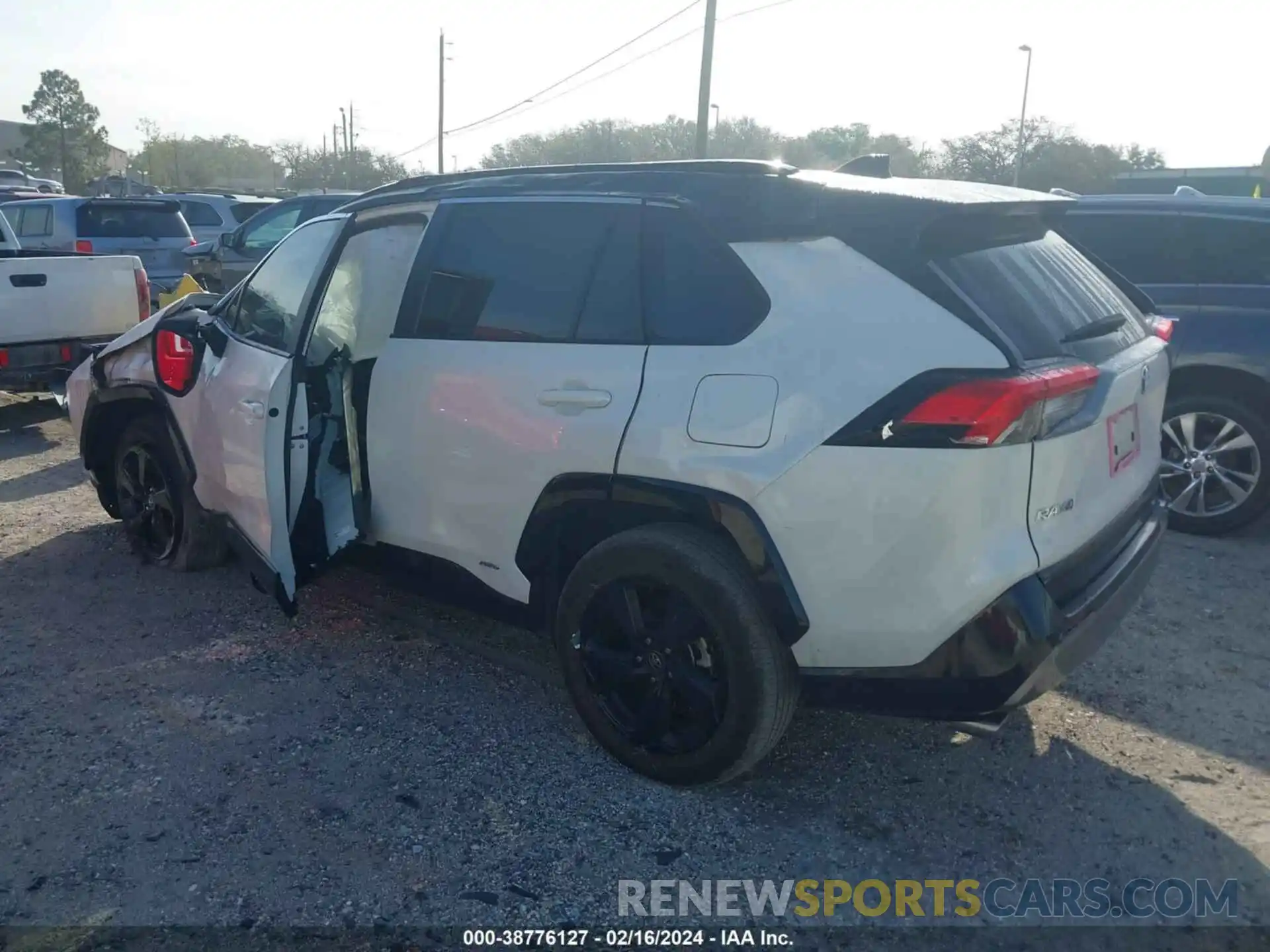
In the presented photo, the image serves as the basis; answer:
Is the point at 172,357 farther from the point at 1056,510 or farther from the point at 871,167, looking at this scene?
the point at 1056,510

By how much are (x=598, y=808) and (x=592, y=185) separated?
2.03 m

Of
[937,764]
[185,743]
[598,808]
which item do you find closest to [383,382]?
[185,743]

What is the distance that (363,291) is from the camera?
4305mm

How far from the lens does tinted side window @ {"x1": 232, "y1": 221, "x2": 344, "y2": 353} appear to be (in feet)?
13.8

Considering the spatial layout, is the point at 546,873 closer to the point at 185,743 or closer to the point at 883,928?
the point at 883,928

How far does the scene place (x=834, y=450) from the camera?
9.24 ft

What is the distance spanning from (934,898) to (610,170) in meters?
2.46

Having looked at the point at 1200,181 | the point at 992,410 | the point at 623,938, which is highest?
the point at 1200,181

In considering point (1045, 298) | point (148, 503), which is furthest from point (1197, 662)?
point (148, 503)

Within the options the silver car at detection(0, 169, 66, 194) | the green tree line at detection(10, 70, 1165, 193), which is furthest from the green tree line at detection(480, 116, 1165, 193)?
the silver car at detection(0, 169, 66, 194)

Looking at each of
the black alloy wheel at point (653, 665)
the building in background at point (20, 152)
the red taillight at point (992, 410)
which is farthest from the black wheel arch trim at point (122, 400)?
the building in background at point (20, 152)

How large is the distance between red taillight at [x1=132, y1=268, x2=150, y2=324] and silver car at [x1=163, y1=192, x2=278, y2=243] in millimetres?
9376

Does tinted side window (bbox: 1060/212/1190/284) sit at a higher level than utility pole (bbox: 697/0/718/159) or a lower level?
lower

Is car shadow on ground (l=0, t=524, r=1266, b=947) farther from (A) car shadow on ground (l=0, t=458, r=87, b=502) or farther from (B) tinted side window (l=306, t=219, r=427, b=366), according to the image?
(A) car shadow on ground (l=0, t=458, r=87, b=502)
